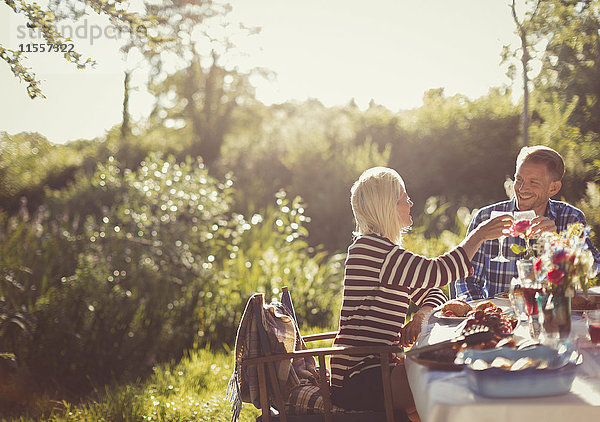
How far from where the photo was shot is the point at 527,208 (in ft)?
10.9

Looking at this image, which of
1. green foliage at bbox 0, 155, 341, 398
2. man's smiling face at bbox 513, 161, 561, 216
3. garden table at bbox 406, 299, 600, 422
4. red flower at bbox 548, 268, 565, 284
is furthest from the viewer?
green foliage at bbox 0, 155, 341, 398

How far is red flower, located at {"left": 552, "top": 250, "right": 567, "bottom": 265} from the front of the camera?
1.69m

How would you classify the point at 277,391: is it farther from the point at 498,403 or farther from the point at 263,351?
the point at 498,403

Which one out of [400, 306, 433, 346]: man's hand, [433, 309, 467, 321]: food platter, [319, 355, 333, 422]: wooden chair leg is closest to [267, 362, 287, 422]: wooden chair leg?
[319, 355, 333, 422]: wooden chair leg

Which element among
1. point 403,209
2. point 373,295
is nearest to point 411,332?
point 373,295

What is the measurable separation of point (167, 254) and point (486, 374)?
507 cm

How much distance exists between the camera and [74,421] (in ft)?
12.8

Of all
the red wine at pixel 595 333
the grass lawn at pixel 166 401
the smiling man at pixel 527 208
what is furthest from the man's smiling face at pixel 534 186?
the grass lawn at pixel 166 401

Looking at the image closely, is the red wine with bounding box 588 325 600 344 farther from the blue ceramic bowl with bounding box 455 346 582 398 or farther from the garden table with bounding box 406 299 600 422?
the blue ceramic bowl with bounding box 455 346 582 398

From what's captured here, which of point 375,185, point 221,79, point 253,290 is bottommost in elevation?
point 253,290

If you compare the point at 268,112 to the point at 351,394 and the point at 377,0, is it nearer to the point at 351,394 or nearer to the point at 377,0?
the point at 377,0

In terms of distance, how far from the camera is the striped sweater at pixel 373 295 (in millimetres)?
2275

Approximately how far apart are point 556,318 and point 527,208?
1717 millimetres

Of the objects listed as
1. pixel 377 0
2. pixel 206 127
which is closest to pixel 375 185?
pixel 377 0
